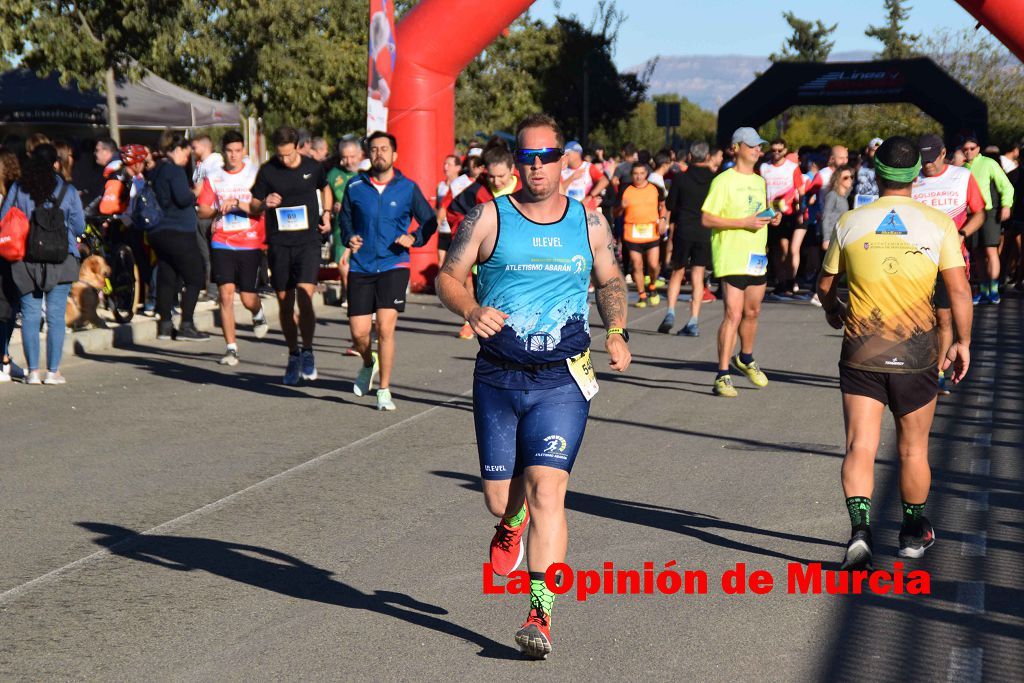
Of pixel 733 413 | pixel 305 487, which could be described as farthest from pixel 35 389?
pixel 733 413

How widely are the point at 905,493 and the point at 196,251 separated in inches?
383

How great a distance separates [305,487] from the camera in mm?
7699

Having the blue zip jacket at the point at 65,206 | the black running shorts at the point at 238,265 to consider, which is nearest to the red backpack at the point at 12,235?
the blue zip jacket at the point at 65,206

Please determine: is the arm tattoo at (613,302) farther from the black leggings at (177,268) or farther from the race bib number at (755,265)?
the black leggings at (177,268)

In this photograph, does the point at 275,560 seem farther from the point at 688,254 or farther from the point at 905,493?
the point at 688,254

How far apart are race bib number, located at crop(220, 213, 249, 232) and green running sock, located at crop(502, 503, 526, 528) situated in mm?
7245

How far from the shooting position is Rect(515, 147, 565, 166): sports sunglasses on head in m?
4.98

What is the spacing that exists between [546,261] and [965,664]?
6.42ft

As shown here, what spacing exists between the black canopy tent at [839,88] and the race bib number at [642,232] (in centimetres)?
1509

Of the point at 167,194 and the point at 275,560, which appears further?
the point at 167,194

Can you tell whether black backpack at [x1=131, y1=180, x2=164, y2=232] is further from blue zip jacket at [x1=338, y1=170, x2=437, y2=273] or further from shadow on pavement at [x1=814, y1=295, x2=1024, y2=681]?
shadow on pavement at [x1=814, y1=295, x2=1024, y2=681]

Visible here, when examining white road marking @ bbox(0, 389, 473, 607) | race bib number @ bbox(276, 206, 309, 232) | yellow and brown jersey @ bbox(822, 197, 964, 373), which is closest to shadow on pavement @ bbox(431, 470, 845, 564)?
yellow and brown jersey @ bbox(822, 197, 964, 373)

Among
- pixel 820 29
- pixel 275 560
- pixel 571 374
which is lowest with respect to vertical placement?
pixel 275 560

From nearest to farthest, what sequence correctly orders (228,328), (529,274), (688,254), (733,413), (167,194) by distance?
(529,274), (733,413), (228,328), (167,194), (688,254)
